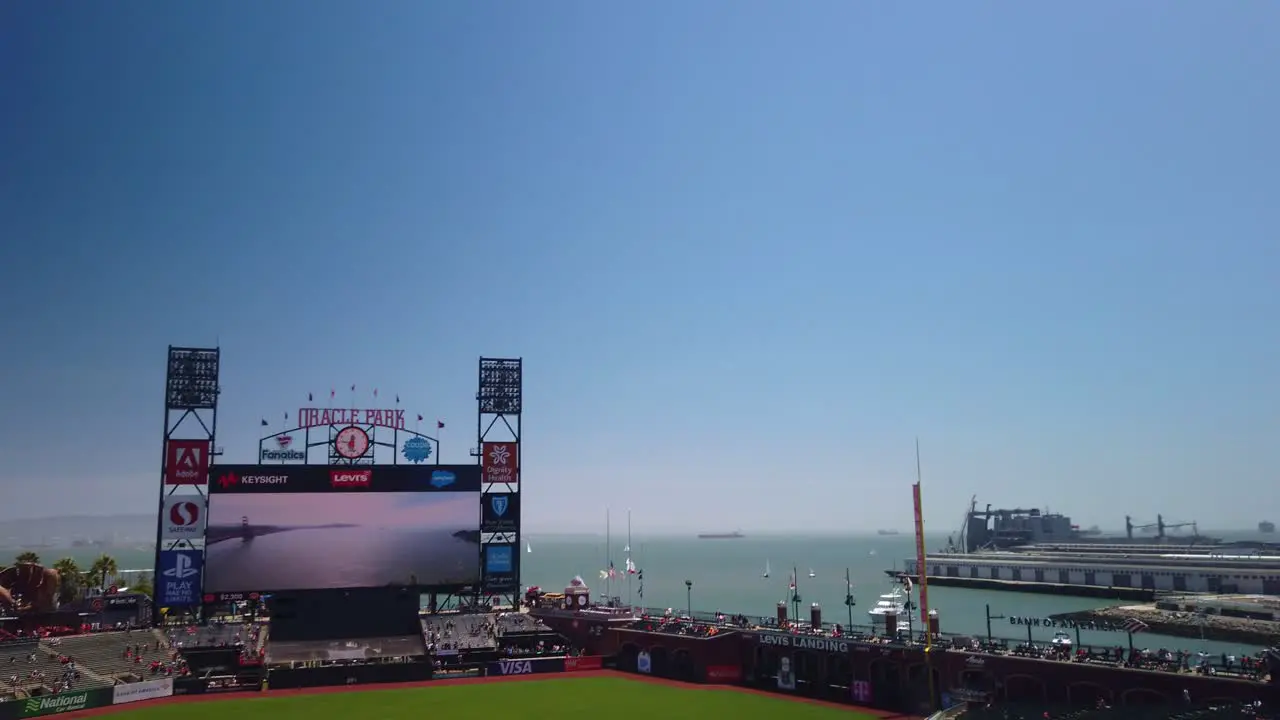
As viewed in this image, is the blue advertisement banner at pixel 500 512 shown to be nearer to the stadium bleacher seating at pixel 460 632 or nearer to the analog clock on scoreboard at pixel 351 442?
the stadium bleacher seating at pixel 460 632

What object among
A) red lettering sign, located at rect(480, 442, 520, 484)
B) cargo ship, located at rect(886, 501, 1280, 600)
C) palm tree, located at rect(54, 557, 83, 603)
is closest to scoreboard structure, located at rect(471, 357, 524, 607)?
red lettering sign, located at rect(480, 442, 520, 484)

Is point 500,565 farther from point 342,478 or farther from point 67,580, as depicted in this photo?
point 67,580

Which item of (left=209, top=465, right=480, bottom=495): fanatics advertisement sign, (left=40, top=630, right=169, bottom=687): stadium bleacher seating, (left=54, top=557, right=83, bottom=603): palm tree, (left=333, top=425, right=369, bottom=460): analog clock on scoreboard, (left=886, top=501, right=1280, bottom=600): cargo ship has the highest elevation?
(left=333, top=425, right=369, bottom=460): analog clock on scoreboard

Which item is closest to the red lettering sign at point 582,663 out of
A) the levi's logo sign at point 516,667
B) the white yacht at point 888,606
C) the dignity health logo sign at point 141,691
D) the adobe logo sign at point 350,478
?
the levi's logo sign at point 516,667

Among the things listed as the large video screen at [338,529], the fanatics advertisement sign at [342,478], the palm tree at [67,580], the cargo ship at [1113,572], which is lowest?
the cargo ship at [1113,572]

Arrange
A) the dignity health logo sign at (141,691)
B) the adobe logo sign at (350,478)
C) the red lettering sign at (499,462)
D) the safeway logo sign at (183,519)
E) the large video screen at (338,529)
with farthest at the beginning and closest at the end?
the red lettering sign at (499,462)
the adobe logo sign at (350,478)
the large video screen at (338,529)
the safeway logo sign at (183,519)
the dignity health logo sign at (141,691)

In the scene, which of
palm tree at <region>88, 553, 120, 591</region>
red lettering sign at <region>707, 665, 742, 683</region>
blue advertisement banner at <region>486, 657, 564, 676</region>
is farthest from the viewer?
palm tree at <region>88, 553, 120, 591</region>

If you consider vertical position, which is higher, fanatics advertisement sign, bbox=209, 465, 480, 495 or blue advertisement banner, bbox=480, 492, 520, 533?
fanatics advertisement sign, bbox=209, 465, 480, 495

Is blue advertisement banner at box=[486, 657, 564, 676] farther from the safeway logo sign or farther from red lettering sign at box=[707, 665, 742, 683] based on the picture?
the safeway logo sign
